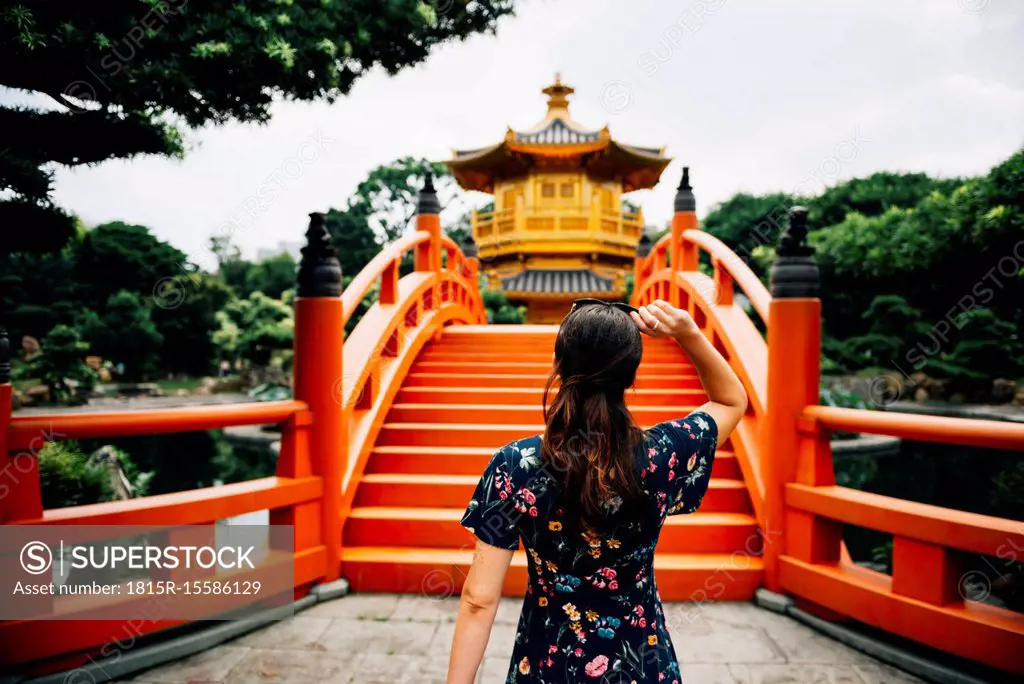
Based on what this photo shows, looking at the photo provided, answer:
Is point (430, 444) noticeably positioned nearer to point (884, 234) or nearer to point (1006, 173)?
point (1006, 173)

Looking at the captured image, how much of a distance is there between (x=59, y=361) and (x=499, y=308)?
1208 centimetres

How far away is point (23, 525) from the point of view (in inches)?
97.4

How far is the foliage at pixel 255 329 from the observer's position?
1872cm

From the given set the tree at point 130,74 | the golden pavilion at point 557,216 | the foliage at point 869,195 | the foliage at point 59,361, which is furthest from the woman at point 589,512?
the foliage at point 869,195

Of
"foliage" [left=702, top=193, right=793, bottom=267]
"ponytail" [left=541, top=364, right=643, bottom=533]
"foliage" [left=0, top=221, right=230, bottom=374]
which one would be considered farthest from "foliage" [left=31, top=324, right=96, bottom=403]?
"foliage" [left=702, top=193, right=793, bottom=267]

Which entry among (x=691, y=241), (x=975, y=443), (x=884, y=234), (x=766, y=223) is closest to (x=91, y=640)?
(x=975, y=443)

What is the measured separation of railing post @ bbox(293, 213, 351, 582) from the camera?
135 inches

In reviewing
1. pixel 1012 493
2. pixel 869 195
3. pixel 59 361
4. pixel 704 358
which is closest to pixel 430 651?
pixel 704 358

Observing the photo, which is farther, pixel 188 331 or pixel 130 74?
pixel 188 331

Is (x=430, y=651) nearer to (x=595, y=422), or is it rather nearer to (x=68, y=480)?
(x=595, y=422)

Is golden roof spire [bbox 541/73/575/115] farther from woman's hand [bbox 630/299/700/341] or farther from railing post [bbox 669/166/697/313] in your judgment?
woman's hand [bbox 630/299/700/341]

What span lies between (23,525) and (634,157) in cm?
1696

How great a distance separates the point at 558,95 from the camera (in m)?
18.8

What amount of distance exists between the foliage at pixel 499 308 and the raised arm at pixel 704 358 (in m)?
15.4
